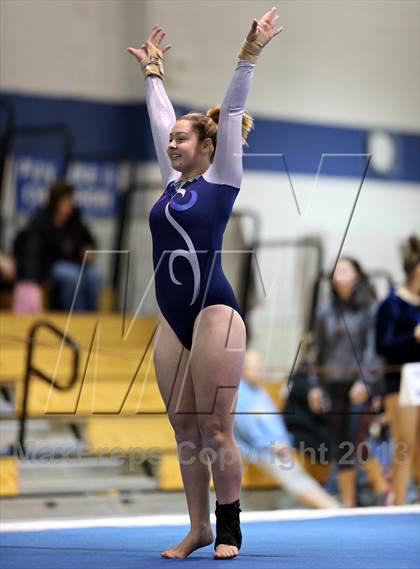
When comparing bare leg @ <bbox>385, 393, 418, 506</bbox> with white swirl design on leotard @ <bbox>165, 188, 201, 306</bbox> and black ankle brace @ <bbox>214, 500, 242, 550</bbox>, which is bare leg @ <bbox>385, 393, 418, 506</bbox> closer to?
black ankle brace @ <bbox>214, 500, 242, 550</bbox>

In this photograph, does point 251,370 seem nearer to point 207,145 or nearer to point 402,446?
point 402,446

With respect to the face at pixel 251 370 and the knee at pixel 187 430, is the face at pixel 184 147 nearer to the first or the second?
the knee at pixel 187 430

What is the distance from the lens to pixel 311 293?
325 inches

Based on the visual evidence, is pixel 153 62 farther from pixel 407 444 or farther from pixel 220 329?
pixel 407 444

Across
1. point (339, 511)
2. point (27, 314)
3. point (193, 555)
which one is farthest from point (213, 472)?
point (27, 314)

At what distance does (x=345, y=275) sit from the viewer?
259 inches

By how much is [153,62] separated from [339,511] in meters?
2.15

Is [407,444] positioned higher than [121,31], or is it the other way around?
[121,31]

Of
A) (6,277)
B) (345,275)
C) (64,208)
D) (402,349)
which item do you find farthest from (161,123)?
(6,277)

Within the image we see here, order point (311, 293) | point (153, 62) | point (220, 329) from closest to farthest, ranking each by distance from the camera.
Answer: point (220, 329)
point (153, 62)
point (311, 293)

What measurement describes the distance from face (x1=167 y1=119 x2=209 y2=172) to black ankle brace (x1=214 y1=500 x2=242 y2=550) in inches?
39.1

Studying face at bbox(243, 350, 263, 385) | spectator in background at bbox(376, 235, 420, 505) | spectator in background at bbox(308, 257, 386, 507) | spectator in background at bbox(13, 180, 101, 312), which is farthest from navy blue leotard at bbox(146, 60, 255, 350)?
spectator in background at bbox(13, 180, 101, 312)

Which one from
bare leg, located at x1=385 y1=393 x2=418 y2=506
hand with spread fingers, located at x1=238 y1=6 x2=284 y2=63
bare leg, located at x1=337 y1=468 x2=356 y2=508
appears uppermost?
hand with spread fingers, located at x1=238 y1=6 x2=284 y2=63

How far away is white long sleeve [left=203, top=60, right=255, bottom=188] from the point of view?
10.9ft
